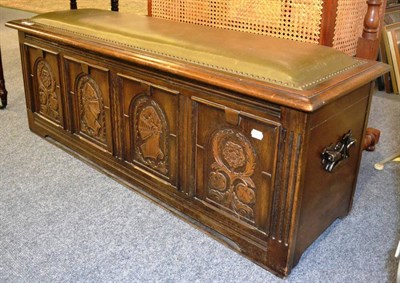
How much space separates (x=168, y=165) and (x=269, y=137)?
49cm

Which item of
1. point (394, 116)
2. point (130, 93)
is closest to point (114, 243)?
point (130, 93)

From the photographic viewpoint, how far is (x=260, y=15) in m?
1.95

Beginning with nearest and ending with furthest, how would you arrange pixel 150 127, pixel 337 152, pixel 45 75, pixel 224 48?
pixel 337 152 < pixel 224 48 < pixel 150 127 < pixel 45 75

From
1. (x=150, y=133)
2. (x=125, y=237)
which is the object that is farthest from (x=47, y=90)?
(x=125, y=237)

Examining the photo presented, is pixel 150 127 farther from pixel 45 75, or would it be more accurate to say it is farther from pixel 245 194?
pixel 45 75

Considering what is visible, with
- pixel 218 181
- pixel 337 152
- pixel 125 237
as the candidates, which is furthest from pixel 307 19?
pixel 125 237

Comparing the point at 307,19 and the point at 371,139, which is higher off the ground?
the point at 307,19

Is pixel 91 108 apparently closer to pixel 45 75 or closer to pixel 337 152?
pixel 45 75

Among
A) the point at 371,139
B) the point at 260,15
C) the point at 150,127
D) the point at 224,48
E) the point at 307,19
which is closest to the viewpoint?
the point at 224,48

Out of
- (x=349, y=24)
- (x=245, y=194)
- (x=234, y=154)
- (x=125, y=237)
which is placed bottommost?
(x=125, y=237)

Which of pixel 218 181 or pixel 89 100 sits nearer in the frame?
pixel 218 181

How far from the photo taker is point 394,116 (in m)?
2.75

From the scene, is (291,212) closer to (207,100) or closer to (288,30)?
(207,100)

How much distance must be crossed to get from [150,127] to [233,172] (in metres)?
0.40
